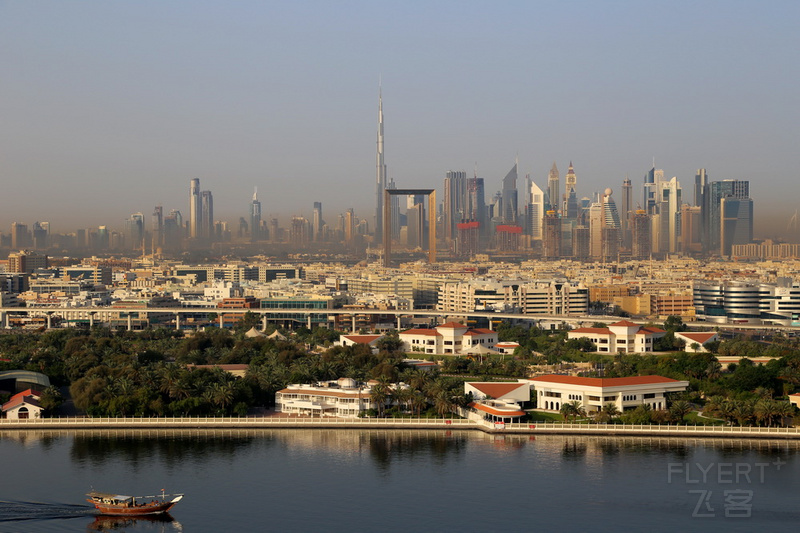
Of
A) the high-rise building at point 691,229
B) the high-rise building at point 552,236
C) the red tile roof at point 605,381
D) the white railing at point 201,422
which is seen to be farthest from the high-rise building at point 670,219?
the white railing at point 201,422

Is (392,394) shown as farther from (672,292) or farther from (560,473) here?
Answer: (672,292)

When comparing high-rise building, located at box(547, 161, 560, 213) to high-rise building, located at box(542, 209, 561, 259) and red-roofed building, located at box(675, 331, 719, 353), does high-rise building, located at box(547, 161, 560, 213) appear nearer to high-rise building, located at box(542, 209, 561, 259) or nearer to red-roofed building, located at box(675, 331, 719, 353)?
high-rise building, located at box(542, 209, 561, 259)

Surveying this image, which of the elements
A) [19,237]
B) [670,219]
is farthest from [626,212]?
[19,237]

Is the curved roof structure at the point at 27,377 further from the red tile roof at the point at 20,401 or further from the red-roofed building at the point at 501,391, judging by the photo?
the red-roofed building at the point at 501,391

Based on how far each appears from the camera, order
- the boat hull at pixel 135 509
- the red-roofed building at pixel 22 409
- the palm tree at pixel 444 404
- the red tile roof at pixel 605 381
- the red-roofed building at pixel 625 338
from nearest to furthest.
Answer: the boat hull at pixel 135 509 < the palm tree at pixel 444 404 < the red-roofed building at pixel 22 409 < the red tile roof at pixel 605 381 < the red-roofed building at pixel 625 338

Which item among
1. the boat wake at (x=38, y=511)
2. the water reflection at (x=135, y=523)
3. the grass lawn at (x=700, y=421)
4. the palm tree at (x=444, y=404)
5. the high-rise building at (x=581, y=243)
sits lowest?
the water reflection at (x=135, y=523)
